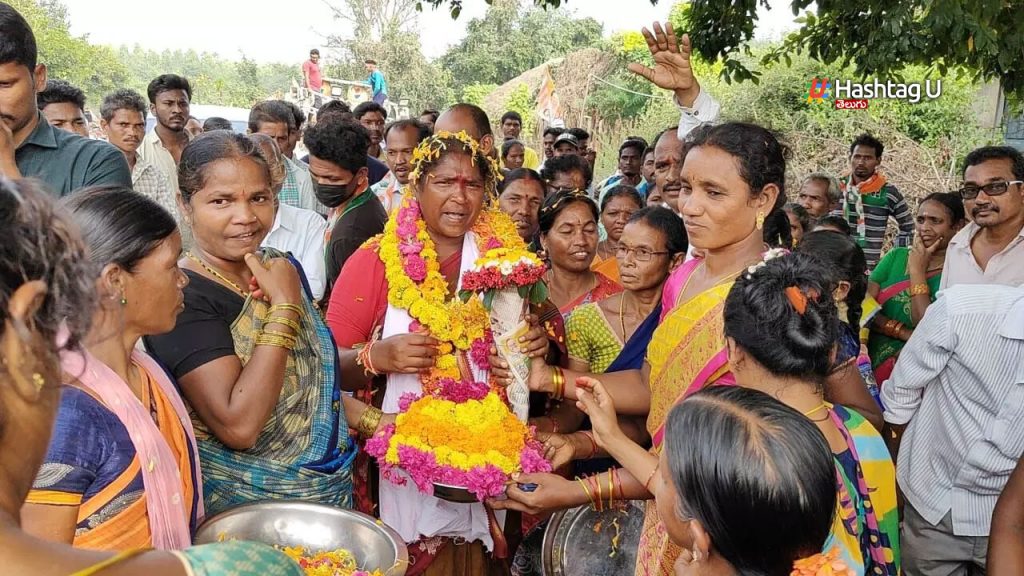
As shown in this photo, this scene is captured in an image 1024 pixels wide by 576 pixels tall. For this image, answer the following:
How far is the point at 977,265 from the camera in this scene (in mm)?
5008

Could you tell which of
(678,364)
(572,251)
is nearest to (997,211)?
(572,251)

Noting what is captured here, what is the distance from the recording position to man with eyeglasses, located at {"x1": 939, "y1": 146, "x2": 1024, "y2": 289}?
4.80 meters

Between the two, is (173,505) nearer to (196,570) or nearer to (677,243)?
(196,570)

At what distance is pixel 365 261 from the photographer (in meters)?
3.55

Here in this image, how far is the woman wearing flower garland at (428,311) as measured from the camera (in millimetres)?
3350

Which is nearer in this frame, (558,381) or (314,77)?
(558,381)

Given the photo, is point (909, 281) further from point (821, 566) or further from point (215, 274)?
point (215, 274)

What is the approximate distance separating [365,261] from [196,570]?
246 centimetres

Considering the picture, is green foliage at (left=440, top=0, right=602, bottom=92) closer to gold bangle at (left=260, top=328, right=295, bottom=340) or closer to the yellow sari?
the yellow sari

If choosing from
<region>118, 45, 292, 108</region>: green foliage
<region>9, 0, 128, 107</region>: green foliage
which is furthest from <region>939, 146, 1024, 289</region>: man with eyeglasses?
<region>118, 45, 292, 108</region>: green foliage

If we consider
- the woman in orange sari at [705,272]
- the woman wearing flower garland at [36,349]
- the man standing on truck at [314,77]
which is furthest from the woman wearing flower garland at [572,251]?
the man standing on truck at [314,77]

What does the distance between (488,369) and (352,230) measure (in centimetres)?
187

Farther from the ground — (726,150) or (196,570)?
(726,150)

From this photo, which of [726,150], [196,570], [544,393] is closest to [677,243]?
[544,393]
